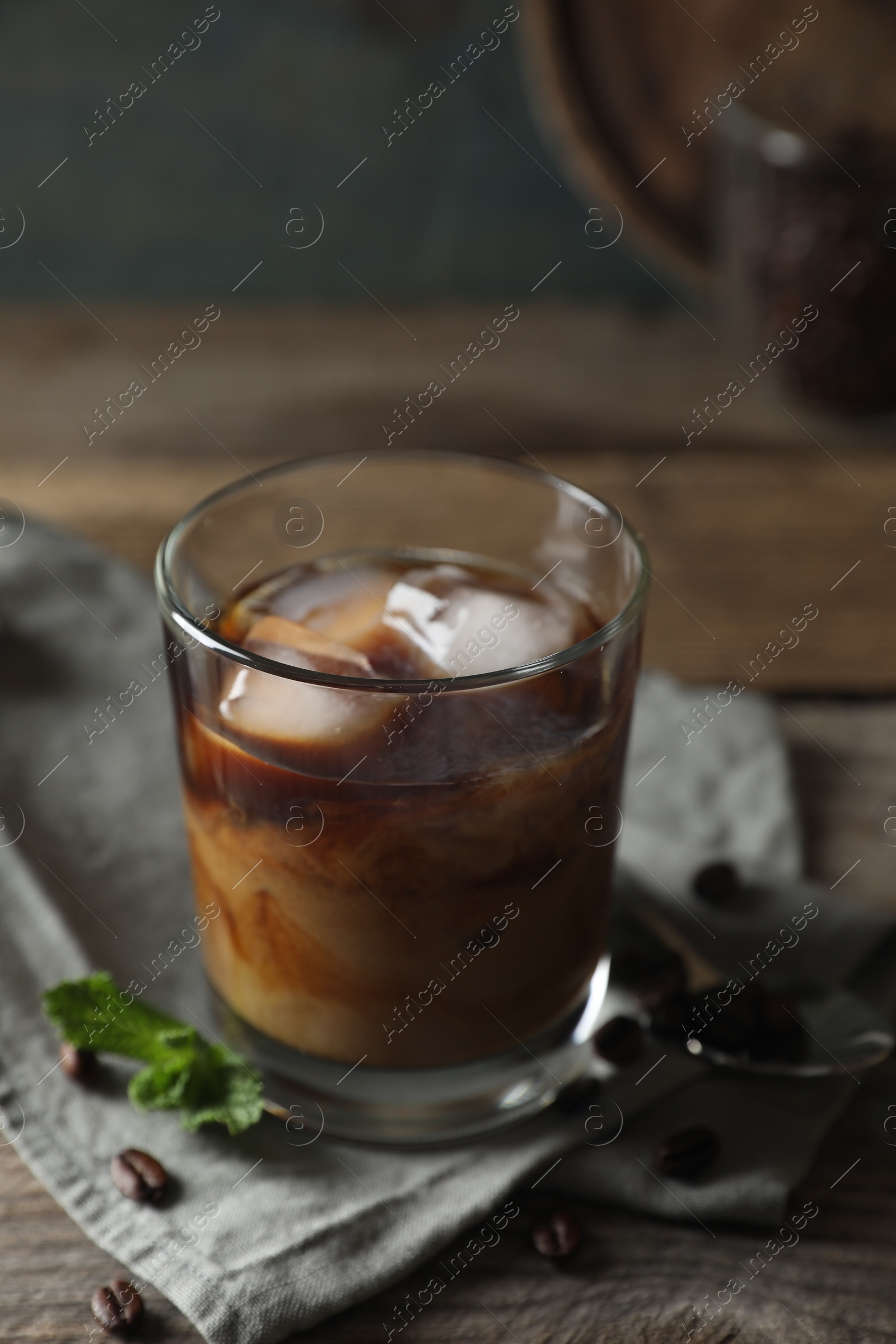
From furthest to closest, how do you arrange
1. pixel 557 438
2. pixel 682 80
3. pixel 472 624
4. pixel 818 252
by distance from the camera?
pixel 682 80
pixel 557 438
pixel 818 252
pixel 472 624

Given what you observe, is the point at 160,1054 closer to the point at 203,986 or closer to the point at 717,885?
the point at 203,986

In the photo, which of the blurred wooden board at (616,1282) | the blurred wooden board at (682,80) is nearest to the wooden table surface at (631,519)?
the blurred wooden board at (616,1282)

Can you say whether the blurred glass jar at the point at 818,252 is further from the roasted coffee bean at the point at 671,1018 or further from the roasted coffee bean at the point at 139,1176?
the roasted coffee bean at the point at 139,1176

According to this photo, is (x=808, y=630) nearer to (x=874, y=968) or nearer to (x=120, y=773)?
(x=874, y=968)

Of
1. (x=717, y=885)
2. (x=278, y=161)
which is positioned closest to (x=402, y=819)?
(x=717, y=885)

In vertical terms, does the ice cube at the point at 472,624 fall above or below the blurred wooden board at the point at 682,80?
above

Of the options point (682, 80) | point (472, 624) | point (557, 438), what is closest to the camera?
point (472, 624)

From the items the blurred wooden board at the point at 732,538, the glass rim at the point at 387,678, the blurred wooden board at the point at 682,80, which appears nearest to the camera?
the glass rim at the point at 387,678
